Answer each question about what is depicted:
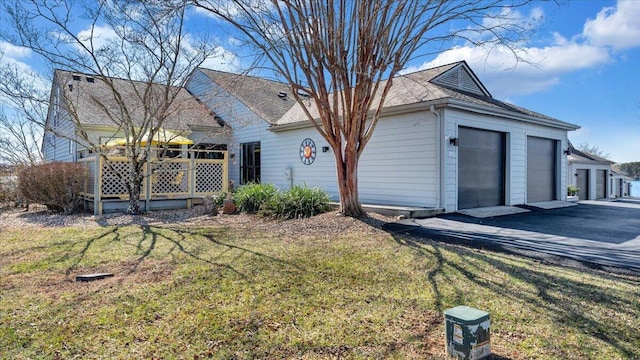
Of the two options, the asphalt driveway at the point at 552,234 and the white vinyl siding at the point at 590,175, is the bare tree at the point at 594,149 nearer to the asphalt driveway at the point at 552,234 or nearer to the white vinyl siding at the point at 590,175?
the white vinyl siding at the point at 590,175

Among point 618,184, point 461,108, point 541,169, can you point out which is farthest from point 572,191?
point 618,184

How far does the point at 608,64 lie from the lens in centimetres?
1316

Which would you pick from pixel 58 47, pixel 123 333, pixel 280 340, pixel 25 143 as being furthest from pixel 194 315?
pixel 25 143

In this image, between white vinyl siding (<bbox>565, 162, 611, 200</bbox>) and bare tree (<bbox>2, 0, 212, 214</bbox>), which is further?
white vinyl siding (<bbox>565, 162, 611, 200</bbox>)

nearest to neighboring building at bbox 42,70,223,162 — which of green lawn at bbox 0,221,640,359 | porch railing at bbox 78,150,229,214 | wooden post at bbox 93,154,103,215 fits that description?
porch railing at bbox 78,150,229,214

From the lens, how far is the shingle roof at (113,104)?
13117 mm

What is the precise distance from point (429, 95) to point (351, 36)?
9.50 feet

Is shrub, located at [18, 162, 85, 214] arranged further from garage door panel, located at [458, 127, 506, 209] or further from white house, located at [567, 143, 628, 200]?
white house, located at [567, 143, 628, 200]

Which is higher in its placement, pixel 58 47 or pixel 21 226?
pixel 58 47

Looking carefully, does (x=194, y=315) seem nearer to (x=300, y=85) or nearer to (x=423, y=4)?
(x=300, y=85)

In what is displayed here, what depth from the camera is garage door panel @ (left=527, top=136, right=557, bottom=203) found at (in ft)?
40.9

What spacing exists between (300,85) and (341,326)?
20.4 feet

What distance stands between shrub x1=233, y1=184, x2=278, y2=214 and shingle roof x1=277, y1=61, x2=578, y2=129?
3.28 m

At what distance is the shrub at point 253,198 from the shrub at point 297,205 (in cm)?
64
